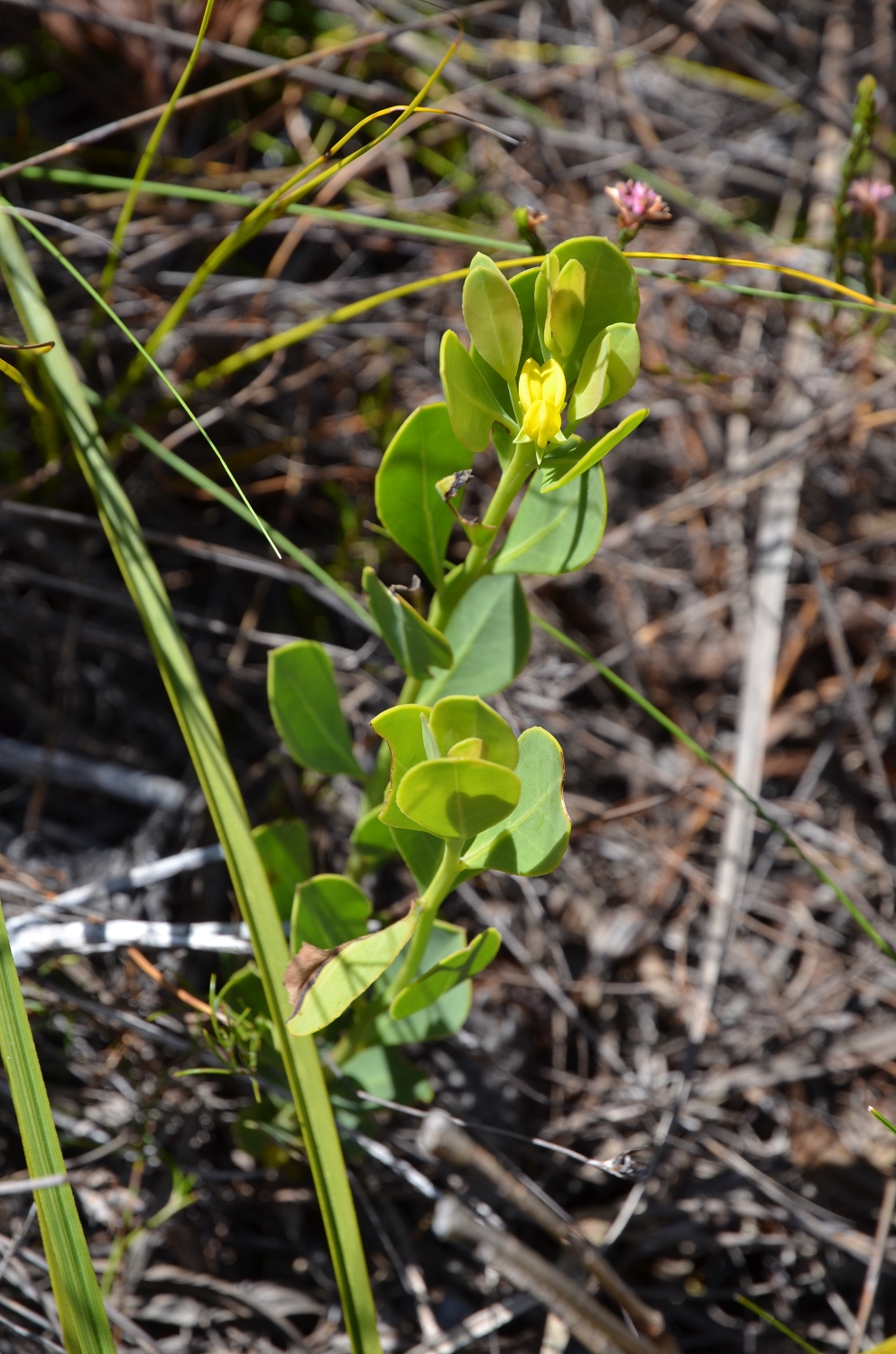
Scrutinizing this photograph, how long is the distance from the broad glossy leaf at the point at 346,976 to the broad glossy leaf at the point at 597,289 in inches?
22.5

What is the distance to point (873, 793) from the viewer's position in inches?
72.6

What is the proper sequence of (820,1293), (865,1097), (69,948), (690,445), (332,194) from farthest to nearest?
(690,445), (332,194), (865,1097), (820,1293), (69,948)

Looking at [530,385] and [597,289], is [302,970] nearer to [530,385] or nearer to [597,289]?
[530,385]

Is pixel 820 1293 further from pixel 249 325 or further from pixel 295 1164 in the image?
pixel 249 325

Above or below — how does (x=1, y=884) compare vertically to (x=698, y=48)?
below

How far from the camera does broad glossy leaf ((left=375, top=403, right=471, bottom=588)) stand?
3.24ft

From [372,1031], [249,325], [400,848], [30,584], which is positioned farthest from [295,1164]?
[249,325]

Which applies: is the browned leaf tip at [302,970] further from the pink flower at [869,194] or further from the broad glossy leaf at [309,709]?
the pink flower at [869,194]

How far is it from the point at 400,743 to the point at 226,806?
0.35 m

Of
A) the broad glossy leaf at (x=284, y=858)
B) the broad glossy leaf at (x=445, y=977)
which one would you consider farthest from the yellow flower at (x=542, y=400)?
the broad glossy leaf at (x=284, y=858)

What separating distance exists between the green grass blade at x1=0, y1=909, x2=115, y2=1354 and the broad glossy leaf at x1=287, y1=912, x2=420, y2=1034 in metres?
0.28

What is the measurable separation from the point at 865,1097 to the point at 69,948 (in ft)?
4.34

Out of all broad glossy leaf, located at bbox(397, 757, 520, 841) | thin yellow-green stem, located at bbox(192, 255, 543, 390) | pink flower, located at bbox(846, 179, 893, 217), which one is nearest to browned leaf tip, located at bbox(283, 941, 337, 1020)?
broad glossy leaf, located at bbox(397, 757, 520, 841)

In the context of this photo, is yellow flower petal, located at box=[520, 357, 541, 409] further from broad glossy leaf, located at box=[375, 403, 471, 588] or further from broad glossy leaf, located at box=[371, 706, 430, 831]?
broad glossy leaf, located at box=[371, 706, 430, 831]
